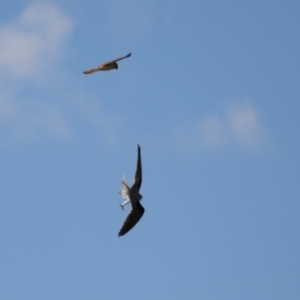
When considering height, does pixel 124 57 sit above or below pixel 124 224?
above

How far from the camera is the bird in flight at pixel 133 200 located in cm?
4428

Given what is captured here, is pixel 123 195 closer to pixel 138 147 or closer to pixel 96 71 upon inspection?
pixel 138 147

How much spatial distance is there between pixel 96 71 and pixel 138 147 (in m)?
3.49

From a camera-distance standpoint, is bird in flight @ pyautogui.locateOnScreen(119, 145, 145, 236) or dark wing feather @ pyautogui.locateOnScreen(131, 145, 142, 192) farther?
dark wing feather @ pyautogui.locateOnScreen(131, 145, 142, 192)

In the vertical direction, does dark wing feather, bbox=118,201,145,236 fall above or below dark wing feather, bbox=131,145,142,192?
below

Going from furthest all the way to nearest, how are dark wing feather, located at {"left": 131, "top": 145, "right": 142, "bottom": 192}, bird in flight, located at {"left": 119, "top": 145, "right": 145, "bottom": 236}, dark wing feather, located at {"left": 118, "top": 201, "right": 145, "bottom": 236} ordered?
dark wing feather, located at {"left": 118, "top": 201, "right": 145, "bottom": 236} < dark wing feather, located at {"left": 131, "top": 145, "right": 142, "bottom": 192} < bird in flight, located at {"left": 119, "top": 145, "right": 145, "bottom": 236}

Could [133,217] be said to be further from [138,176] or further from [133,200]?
[138,176]

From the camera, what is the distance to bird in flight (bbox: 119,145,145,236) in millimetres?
44281

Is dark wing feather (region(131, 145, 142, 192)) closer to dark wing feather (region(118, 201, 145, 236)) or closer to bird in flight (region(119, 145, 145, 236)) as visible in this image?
bird in flight (region(119, 145, 145, 236))

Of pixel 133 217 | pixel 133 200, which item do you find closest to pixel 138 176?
pixel 133 200

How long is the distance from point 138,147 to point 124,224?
3005 millimetres

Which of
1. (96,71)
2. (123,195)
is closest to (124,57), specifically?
(96,71)

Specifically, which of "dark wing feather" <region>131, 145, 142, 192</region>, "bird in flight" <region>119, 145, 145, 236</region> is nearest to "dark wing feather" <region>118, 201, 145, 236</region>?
"bird in flight" <region>119, 145, 145, 236</region>

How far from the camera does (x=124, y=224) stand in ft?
147
